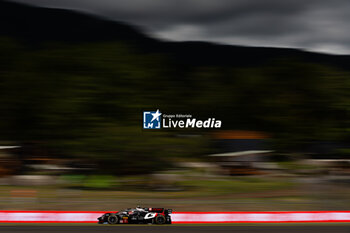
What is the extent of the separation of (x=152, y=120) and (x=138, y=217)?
9.74 metres

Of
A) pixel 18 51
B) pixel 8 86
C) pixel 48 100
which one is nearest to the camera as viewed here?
pixel 48 100

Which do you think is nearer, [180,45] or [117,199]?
[117,199]

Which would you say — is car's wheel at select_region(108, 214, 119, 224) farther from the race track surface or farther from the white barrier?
the white barrier

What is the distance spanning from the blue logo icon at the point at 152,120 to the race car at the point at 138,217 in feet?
27.7

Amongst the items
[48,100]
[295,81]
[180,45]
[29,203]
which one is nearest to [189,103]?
[180,45]

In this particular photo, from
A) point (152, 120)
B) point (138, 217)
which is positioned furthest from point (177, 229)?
point (152, 120)

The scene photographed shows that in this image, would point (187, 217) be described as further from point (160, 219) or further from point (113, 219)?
point (113, 219)

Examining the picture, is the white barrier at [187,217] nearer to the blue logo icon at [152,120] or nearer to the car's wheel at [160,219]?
the car's wheel at [160,219]

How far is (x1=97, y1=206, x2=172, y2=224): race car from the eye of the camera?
923cm

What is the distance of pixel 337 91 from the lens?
78.7 feet

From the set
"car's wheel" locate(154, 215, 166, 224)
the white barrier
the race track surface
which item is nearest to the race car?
"car's wheel" locate(154, 215, 166, 224)

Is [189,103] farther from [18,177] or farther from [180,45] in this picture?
[18,177]

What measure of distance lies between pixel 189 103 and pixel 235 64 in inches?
227

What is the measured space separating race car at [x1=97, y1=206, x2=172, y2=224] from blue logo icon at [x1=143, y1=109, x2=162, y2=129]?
27.7 feet
